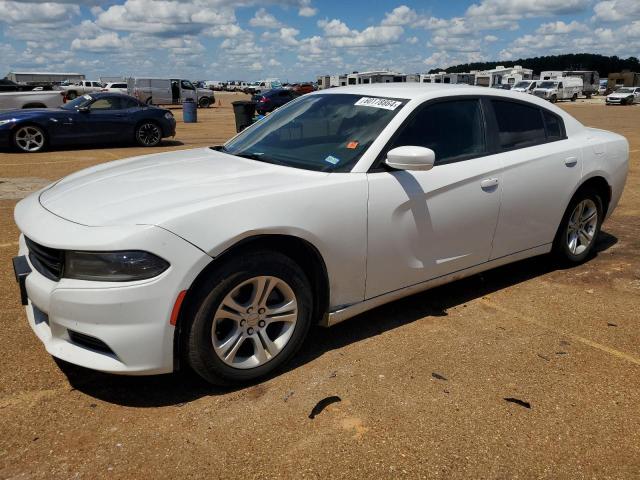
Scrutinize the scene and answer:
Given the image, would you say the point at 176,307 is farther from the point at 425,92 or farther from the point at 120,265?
the point at 425,92

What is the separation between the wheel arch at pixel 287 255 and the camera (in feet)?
9.04

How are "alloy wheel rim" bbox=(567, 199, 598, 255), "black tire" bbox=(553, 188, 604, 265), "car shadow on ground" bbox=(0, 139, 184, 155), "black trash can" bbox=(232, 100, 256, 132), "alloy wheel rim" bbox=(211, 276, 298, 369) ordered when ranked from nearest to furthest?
"alloy wheel rim" bbox=(211, 276, 298, 369), "black tire" bbox=(553, 188, 604, 265), "alloy wheel rim" bbox=(567, 199, 598, 255), "car shadow on ground" bbox=(0, 139, 184, 155), "black trash can" bbox=(232, 100, 256, 132)

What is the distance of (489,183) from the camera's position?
389 cm

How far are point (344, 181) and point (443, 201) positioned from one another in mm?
746

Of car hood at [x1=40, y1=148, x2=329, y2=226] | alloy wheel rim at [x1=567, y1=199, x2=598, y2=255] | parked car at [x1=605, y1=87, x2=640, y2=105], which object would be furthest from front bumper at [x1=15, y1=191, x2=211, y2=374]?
parked car at [x1=605, y1=87, x2=640, y2=105]

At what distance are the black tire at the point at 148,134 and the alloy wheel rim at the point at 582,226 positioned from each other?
11.9 meters

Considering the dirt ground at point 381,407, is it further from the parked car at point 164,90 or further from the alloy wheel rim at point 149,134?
the parked car at point 164,90

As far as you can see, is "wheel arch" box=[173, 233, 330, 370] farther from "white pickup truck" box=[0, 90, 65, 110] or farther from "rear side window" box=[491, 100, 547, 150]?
"white pickup truck" box=[0, 90, 65, 110]

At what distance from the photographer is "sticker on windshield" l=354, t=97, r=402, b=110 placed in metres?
3.73

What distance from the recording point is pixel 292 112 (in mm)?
4301

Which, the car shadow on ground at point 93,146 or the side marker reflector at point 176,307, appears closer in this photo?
the side marker reflector at point 176,307

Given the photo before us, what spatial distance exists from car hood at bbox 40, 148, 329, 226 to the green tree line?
143 metres

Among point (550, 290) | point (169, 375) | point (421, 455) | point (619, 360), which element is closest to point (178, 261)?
point (169, 375)

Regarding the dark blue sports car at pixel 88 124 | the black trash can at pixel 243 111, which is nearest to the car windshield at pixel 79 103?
the dark blue sports car at pixel 88 124
